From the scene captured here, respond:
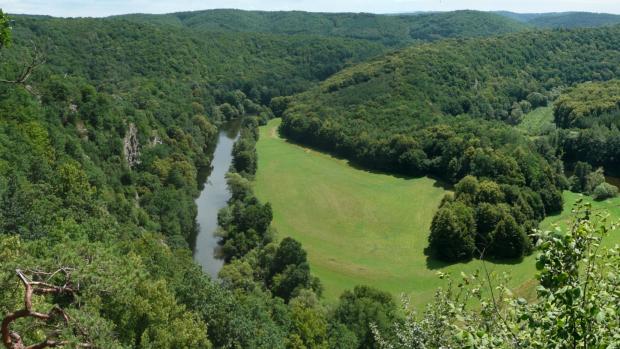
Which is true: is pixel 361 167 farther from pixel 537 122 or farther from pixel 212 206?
pixel 537 122

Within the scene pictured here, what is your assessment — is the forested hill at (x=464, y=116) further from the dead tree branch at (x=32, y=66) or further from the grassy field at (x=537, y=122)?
the dead tree branch at (x=32, y=66)

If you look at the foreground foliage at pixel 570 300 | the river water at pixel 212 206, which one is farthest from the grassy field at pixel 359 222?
the foreground foliage at pixel 570 300

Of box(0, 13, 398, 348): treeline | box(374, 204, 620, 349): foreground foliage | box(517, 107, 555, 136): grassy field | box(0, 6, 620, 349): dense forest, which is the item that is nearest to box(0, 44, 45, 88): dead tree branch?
box(0, 6, 620, 349): dense forest

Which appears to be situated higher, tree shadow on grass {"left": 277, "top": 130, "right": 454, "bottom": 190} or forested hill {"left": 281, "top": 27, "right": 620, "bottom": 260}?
forested hill {"left": 281, "top": 27, "right": 620, "bottom": 260}

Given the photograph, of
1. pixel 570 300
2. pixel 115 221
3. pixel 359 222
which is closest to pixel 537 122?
pixel 359 222

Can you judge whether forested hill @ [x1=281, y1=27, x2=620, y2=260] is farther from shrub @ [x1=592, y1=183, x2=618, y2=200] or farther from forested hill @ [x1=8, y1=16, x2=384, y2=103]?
forested hill @ [x1=8, y1=16, x2=384, y2=103]

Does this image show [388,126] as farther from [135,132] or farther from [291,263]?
[291,263]
